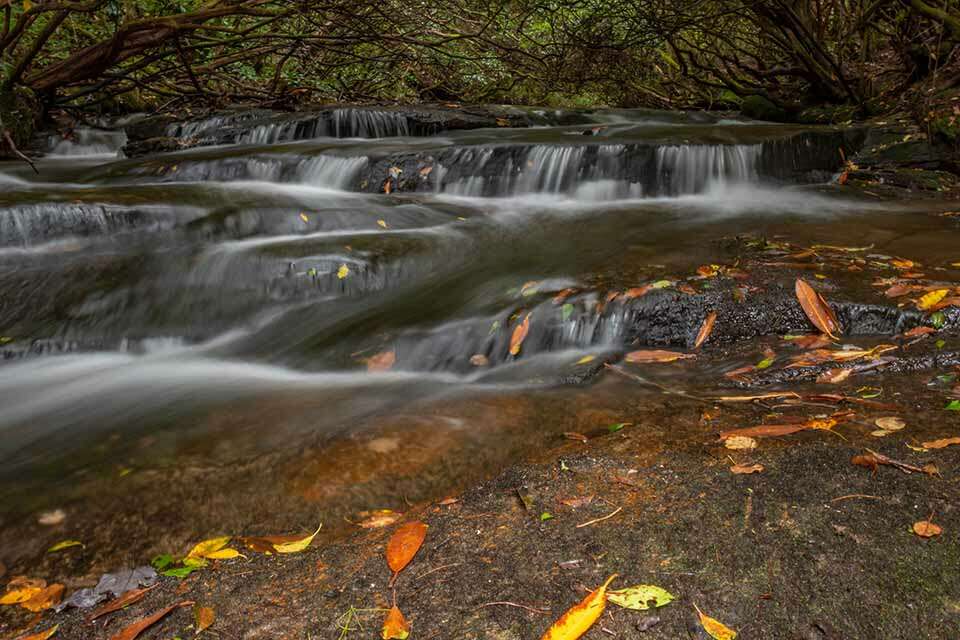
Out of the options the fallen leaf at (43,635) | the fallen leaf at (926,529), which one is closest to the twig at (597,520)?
the fallen leaf at (926,529)

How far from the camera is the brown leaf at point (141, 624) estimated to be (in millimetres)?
1429

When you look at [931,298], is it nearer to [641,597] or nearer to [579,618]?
[641,597]

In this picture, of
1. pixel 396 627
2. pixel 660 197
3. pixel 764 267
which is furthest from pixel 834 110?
pixel 396 627

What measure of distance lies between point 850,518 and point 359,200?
542 cm

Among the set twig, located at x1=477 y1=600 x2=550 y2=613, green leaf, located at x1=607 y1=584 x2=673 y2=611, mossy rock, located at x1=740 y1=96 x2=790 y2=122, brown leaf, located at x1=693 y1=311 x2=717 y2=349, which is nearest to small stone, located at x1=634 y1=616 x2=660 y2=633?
green leaf, located at x1=607 y1=584 x2=673 y2=611

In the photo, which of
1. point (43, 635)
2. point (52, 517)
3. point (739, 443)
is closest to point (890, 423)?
point (739, 443)

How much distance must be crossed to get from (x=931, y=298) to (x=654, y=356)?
1.35 m

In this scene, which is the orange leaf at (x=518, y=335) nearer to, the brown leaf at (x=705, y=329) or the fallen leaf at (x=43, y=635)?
the brown leaf at (x=705, y=329)

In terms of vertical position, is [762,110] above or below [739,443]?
above

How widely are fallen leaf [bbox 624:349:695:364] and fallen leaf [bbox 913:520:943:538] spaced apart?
146 cm

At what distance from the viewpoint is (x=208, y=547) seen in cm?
179

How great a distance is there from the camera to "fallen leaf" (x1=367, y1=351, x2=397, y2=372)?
11.1 feet

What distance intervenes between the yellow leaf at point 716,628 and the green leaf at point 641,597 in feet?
0.26

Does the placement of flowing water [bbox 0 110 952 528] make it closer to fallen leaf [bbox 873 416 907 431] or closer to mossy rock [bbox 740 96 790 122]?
fallen leaf [bbox 873 416 907 431]
